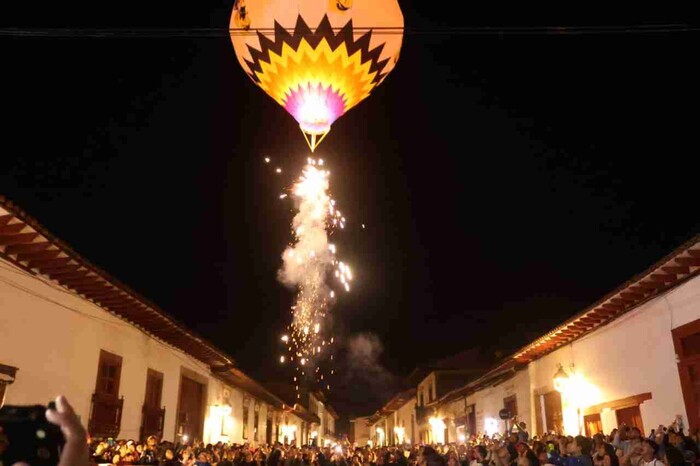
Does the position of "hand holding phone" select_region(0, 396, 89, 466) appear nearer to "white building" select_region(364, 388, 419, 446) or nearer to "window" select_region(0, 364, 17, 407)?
"window" select_region(0, 364, 17, 407)

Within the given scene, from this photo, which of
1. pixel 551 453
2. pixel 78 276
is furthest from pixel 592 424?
pixel 78 276

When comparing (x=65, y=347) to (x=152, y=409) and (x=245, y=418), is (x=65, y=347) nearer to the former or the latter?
(x=152, y=409)

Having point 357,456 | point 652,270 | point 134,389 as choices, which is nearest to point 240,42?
point 652,270

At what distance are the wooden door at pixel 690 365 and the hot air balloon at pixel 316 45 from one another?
700 centimetres

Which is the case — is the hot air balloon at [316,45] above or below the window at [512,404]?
above

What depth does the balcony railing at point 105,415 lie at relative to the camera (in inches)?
486

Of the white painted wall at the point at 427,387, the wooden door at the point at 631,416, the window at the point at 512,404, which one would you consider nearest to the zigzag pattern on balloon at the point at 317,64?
the wooden door at the point at 631,416

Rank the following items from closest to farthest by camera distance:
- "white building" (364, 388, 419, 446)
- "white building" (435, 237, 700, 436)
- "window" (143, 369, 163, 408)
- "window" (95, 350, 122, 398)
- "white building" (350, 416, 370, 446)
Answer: "white building" (435, 237, 700, 436) → "window" (95, 350, 122, 398) → "window" (143, 369, 163, 408) → "white building" (364, 388, 419, 446) → "white building" (350, 416, 370, 446)

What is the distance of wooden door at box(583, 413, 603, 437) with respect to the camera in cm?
1441

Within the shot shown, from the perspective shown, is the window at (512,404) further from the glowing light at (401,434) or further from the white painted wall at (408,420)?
the glowing light at (401,434)

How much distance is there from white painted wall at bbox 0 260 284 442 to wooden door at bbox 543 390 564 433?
37.3 ft

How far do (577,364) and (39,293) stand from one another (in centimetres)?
1292

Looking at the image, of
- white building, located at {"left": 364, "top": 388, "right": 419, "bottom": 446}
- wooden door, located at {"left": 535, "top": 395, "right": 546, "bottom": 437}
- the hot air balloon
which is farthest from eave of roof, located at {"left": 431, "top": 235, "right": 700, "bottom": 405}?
white building, located at {"left": 364, "top": 388, "right": 419, "bottom": 446}

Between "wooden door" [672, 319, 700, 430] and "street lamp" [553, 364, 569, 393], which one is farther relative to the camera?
"street lamp" [553, 364, 569, 393]
